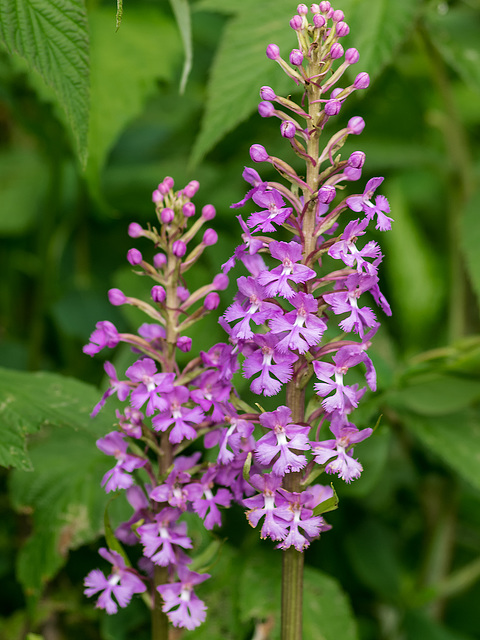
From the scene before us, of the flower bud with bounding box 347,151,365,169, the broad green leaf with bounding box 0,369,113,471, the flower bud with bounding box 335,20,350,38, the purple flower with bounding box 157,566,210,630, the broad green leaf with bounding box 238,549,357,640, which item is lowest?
the broad green leaf with bounding box 238,549,357,640

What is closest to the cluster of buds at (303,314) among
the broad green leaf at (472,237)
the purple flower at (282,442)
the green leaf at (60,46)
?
the purple flower at (282,442)

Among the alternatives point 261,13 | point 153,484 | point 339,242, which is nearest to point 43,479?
point 153,484

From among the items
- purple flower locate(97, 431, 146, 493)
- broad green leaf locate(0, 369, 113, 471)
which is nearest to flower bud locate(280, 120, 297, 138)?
purple flower locate(97, 431, 146, 493)

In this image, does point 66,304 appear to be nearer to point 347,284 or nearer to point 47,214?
point 47,214

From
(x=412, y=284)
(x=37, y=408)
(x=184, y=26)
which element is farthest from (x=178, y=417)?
(x=412, y=284)

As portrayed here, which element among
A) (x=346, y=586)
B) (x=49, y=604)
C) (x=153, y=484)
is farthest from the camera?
(x=346, y=586)

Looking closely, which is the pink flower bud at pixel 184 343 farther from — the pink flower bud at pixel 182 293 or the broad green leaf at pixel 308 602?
the broad green leaf at pixel 308 602

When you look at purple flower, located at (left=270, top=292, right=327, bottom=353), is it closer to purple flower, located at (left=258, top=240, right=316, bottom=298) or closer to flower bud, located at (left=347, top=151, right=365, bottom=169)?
purple flower, located at (left=258, top=240, right=316, bottom=298)
